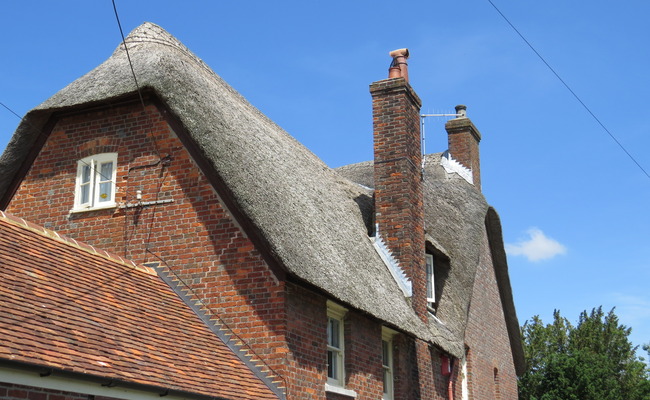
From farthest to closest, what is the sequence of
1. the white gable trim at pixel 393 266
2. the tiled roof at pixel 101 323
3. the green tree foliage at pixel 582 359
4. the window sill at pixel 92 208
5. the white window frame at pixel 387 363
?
the green tree foliage at pixel 582 359 → the white gable trim at pixel 393 266 → the white window frame at pixel 387 363 → the window sill at pixel 92 208 → the tiled roof at pixel 101 323

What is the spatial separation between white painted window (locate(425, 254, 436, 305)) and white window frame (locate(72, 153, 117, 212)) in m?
7.80

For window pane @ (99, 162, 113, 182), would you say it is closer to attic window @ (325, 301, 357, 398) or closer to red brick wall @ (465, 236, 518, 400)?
attic window @ (325, 301, 357, 398)

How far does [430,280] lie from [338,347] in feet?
17.8

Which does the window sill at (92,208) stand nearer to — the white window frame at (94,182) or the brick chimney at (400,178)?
the white window frame at (94,182)

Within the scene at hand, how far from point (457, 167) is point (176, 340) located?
639 inches

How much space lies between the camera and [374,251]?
17.1 meters

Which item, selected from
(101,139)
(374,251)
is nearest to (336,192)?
(374,251)

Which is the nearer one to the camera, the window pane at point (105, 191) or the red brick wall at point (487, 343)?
the window pane at point (105, 191)

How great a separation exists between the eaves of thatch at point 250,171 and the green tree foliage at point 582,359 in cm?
1696

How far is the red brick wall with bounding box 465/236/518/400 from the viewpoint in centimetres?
2006

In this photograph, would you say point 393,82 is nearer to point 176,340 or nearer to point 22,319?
point 176,340

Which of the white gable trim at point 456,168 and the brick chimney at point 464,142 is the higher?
the brick chimney at point 464,142

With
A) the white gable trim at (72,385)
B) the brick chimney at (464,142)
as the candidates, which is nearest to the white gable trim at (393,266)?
the white gable trim at (72,385)

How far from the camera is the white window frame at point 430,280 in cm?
1845
